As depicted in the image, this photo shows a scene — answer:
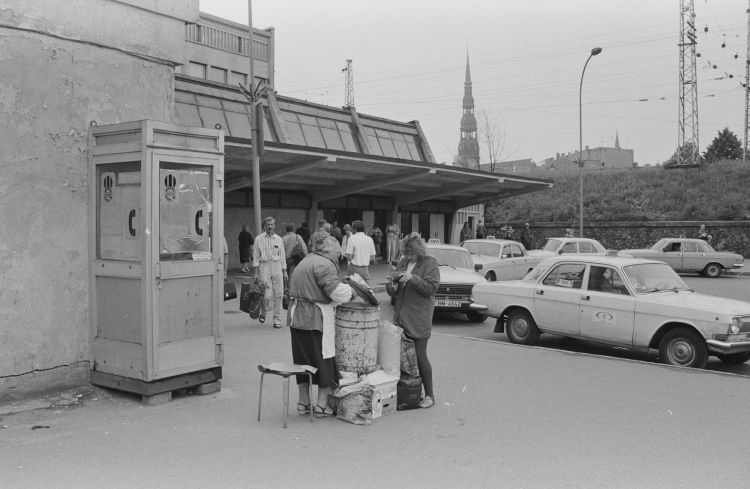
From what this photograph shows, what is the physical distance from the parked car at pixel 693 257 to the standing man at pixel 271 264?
769 inches

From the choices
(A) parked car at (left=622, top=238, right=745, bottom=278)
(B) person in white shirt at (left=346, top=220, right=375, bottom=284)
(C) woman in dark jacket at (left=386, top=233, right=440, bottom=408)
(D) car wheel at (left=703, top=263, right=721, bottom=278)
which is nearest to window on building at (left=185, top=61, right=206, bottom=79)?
(A) parked car at (left=622, top=238, right=745, bottom=278)

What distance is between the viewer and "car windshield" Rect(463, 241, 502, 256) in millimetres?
20000

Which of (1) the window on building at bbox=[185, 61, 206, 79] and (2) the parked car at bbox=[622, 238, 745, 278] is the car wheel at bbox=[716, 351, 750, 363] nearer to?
(2) the parked car at bbox=[622, 238, 745, 278]

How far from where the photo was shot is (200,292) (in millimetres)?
7207

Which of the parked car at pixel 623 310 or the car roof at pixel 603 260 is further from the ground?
the car roof at pixel 603 260

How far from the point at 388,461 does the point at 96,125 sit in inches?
189

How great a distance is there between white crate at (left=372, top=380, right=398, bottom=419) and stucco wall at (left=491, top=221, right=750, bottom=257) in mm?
38010

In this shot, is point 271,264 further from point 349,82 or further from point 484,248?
point 349,82

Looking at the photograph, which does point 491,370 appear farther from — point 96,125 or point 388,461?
point 96,125

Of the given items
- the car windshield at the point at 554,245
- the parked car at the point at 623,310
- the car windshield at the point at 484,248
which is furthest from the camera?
the car windshield at the point at 554,245

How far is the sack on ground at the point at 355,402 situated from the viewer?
6.30 meters

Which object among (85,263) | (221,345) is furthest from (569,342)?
(85,263)

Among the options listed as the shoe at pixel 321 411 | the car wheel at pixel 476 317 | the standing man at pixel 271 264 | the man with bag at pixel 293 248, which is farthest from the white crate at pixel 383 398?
the car wheel at pixel 476 317

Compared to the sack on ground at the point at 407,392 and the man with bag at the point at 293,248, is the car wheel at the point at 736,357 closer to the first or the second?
the sack on ground at the point at 407,392
